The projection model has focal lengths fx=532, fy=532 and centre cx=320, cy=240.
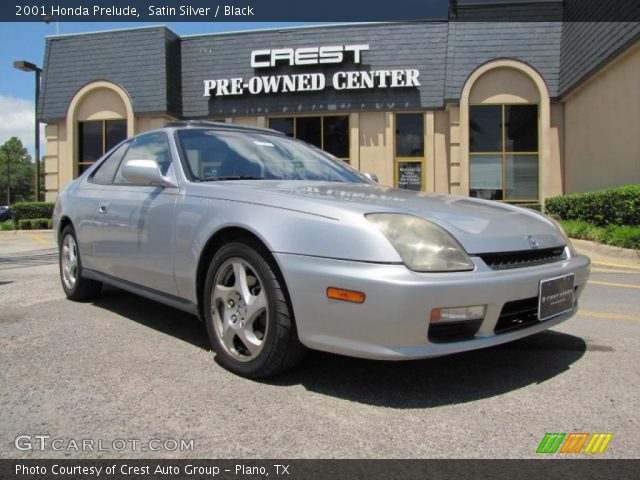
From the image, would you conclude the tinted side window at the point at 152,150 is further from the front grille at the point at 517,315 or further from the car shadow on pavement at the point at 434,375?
the front grille at the point at 517,315

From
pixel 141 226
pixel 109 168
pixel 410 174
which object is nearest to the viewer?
pixel 141 226

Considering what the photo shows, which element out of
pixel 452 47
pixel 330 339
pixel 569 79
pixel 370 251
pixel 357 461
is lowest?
pixel 357 461

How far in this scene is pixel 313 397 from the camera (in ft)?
8.45

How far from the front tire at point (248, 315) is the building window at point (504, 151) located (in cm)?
1428

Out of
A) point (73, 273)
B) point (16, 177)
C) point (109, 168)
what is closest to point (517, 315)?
point (109, 168)

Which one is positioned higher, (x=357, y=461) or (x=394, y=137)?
(x=394, y=137)

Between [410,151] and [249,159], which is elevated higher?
[410,151]

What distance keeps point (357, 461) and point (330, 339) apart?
607mm

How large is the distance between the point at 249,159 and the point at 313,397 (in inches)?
69.5

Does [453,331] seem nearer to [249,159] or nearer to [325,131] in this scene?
[249,159]

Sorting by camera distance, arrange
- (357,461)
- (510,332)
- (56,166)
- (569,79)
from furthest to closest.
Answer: (56,166)
(569,79)
(510,332)
(357,461)

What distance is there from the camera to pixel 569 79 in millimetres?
14719

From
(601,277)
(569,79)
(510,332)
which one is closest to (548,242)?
(510,332)

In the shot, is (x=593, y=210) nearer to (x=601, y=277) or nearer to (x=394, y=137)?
(x=601, y=277)
